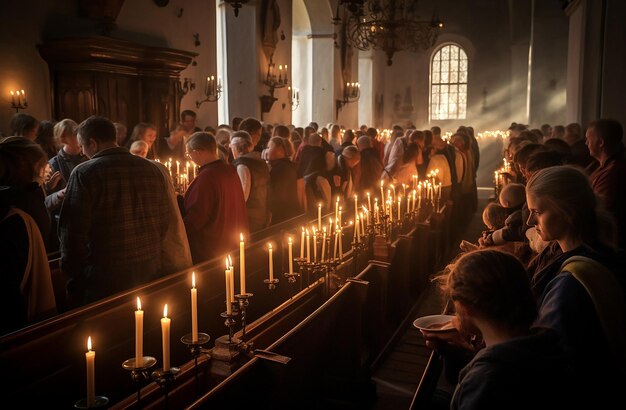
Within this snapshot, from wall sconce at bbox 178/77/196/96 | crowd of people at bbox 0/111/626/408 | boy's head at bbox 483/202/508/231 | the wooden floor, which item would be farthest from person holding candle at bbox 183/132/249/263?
wall sconce at bbox 178/77/196/96

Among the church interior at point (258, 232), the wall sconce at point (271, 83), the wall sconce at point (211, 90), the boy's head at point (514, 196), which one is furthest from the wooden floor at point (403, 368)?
the wall sconce at point (271, 83)

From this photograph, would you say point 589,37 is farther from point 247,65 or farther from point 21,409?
point 21,409

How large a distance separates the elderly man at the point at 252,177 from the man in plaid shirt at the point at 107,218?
6.06 feet

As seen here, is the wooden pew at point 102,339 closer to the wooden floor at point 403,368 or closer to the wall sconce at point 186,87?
the wooden floor at point 403,368

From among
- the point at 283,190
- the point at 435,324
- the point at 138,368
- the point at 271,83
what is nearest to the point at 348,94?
the point at 271,83

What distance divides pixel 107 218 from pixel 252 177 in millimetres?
2265

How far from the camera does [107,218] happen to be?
366cm

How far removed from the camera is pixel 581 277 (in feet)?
7.22

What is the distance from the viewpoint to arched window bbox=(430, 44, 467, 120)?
2867 cm

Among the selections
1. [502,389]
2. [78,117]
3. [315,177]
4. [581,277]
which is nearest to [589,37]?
[315,177]

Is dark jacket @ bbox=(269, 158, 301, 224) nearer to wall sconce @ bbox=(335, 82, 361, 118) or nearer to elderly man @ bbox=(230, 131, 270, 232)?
elderly man @ bbox=(230, 131, 270, 232)

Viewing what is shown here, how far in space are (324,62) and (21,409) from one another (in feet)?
57.6

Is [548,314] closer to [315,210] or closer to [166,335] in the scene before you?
[166,335]

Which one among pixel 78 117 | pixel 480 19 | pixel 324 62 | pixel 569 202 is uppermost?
pixel 480 19
